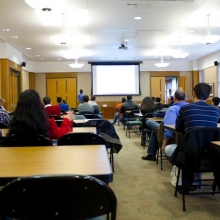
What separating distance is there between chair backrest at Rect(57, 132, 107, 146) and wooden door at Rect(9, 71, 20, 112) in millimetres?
8794

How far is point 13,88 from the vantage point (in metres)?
11.4

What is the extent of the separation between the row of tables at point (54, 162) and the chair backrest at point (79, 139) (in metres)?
0.32

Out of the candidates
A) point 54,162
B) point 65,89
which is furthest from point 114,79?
point 54,162

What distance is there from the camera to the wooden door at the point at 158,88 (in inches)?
607

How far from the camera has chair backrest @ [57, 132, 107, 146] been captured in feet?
8.15

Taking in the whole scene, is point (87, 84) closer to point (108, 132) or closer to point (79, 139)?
point (108, 132)

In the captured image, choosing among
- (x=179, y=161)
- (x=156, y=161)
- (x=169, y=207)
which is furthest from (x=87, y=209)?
(x=156, y=161)

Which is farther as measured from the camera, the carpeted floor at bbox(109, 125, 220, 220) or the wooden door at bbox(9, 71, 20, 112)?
the wooden door at bbox(9, 71, 20, 112)

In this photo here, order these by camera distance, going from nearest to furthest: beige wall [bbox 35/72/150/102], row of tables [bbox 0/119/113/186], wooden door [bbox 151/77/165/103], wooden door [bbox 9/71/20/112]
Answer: row of tables [bbox 0/119/113/186]
wooden door [bbox 9/71/20/112]
beige wall [bbox 35/72/150/102]
wooden door [bbox 151/77/165/103]

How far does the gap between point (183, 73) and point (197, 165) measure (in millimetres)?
13757

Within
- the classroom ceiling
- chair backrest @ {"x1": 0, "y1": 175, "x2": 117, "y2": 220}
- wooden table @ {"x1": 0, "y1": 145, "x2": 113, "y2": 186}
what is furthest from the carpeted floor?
the classroom ceiling

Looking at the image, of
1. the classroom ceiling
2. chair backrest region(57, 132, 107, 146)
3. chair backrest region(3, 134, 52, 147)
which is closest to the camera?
chair backrest region(3, 134, 52, 147)

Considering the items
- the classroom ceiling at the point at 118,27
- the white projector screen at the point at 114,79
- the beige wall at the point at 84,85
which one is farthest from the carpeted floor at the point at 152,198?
the beige wall at the point at 84,85

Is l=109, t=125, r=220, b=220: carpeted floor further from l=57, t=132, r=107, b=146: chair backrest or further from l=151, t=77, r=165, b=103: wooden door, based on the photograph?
l=151, t=77, r=165, b=103: wooden door
